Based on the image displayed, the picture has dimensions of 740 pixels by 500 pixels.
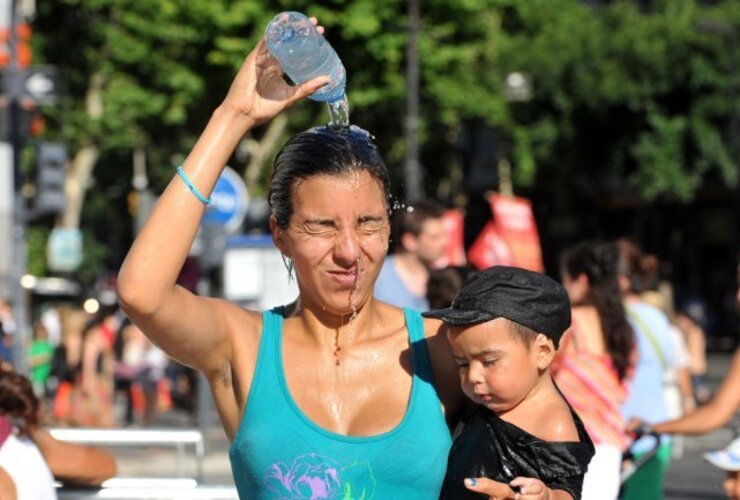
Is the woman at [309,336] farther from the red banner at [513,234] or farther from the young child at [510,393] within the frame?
the red banner at [513,234]

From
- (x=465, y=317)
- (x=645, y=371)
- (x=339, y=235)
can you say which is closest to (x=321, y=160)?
(x=339, y=235)

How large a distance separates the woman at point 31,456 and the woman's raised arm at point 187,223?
2085 millimetres

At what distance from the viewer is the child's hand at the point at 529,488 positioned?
2877 millimetres

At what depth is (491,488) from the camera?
2893mm

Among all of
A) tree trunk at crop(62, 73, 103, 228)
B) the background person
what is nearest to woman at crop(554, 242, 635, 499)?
the background person

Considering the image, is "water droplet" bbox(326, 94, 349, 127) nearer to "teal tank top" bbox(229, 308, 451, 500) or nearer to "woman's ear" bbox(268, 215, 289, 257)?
"woman's ear" bbox(268, 215, 289, 257)

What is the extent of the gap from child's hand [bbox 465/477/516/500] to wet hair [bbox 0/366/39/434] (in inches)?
117

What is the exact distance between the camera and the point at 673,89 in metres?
42.7

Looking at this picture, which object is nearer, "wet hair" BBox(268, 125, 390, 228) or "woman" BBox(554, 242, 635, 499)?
"wet hair" BBox(268, 125, 390, 228)

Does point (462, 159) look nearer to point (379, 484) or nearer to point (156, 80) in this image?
point (156, 80)

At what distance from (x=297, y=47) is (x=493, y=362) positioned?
0.67 meters

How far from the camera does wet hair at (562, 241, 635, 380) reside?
A: 690cm

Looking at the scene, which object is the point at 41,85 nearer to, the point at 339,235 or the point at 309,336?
the point at 309,336

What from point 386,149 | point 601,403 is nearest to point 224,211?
point 601,403
